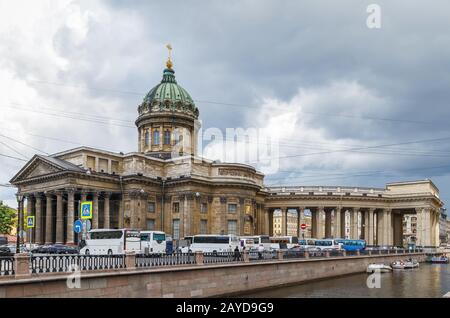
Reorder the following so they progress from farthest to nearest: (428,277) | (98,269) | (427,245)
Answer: (427,245) < (428,277) < (98,269)

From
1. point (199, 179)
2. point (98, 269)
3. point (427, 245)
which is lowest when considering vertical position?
point (427, 245)

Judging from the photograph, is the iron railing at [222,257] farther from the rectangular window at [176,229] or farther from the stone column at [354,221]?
the stone column at [354,221]

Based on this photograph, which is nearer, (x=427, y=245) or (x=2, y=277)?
(x=2, y=277)

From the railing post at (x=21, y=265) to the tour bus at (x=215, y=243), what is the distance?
32.4 metres

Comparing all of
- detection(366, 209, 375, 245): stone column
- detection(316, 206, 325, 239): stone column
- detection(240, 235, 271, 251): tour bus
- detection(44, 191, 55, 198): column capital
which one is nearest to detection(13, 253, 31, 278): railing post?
detection(240, 235, 271, 251): tour bus

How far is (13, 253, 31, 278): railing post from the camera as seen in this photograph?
21.2 metres

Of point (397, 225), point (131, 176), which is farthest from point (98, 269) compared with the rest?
point (397, 225)

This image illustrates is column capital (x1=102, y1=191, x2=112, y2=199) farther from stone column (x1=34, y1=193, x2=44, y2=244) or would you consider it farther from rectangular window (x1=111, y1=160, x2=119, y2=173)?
stone column (x1=34, y1=193, x2=44, y2=244)

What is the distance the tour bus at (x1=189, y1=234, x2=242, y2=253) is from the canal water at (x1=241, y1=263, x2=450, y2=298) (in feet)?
37.0

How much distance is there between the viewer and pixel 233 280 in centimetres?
3391

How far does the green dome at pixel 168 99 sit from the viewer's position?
8156cm

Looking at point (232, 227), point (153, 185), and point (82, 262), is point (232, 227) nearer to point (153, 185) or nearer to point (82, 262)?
point (153, 185)
